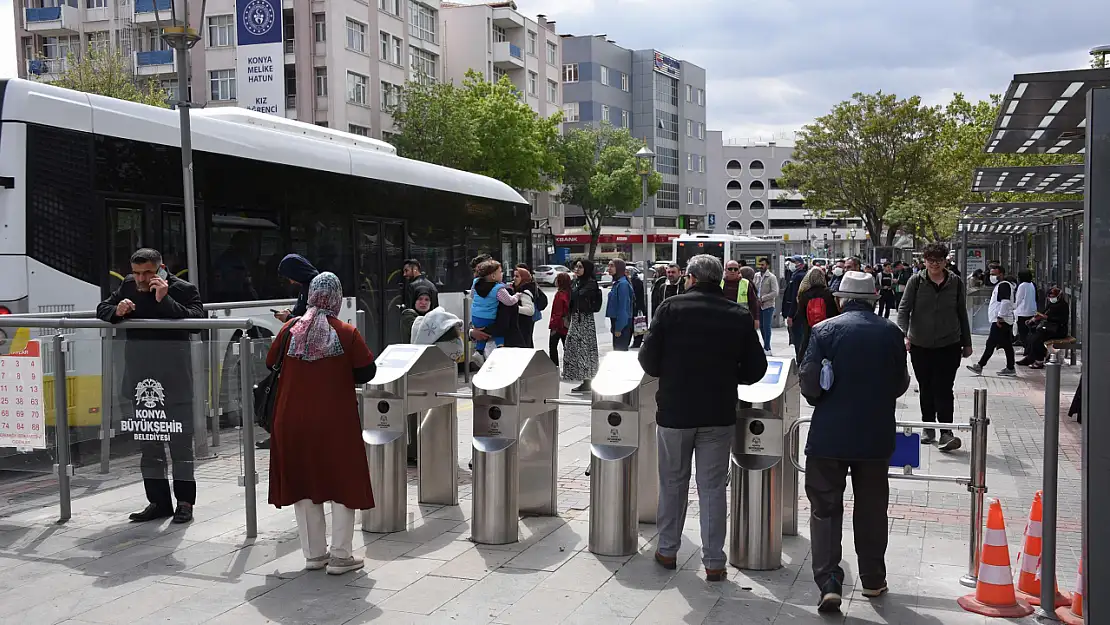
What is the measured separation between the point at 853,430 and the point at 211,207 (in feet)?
26.7

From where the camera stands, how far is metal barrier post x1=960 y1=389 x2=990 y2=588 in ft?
19.3

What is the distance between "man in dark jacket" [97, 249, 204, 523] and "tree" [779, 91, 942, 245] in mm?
41782

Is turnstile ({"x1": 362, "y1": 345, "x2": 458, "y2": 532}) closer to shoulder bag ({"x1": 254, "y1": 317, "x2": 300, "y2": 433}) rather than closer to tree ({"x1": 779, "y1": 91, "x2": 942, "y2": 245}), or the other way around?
shoulder bag ({"x1": 254, "y1": 317, "x2": 300, "y2": 433})

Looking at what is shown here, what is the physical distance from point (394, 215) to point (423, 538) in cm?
871

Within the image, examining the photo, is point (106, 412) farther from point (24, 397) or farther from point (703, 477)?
point (703, 477)

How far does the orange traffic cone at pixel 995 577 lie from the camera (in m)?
5.63

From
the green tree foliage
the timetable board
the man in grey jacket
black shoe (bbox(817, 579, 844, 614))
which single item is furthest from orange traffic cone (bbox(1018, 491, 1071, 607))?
the green tree foliage

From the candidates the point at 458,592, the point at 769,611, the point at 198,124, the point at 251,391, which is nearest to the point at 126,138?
the point at 198,124

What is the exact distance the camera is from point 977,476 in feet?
19.5

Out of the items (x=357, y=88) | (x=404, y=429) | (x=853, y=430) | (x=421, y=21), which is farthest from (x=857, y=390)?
(x=421, y=21)

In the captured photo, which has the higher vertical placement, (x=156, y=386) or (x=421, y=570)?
(x=156, y=386)

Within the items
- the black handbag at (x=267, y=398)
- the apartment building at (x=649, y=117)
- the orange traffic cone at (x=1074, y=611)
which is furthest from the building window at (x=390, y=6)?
the orange traffic cone at (x=1074, y=611)

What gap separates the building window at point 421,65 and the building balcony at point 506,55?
8526 millimetres

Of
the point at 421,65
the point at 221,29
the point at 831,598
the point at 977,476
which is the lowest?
the point at 831,598
